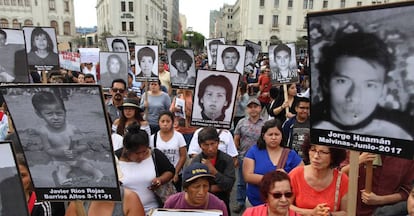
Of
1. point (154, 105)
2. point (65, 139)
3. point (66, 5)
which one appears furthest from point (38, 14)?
point (65, 139)

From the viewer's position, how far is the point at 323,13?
187 cm

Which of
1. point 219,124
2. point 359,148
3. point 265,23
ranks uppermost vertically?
point 265,23

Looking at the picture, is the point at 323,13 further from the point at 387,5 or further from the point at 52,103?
the point at 52,103

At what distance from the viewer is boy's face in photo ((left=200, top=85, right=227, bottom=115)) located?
Answer: 3996 millimetres

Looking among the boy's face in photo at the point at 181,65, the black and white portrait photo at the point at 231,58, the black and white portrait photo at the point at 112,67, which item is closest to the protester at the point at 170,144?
the boy's face in photo at the point at 181,65

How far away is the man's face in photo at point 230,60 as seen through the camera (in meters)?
7.18

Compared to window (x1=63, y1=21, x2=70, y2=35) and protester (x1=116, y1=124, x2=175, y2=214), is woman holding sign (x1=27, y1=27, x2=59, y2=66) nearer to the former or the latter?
protester (x1=116, y1=124, x2=175, y2=214)

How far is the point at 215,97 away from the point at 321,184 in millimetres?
1777

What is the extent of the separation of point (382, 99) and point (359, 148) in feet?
1.01

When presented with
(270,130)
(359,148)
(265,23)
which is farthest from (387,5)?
(265,23)

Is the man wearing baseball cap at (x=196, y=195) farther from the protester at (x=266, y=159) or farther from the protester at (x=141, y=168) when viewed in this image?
the protester at (x=266, y=159)

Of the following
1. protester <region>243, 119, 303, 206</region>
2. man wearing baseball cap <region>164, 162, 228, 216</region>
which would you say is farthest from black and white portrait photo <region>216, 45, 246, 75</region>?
man wearing baseball cap <region>164, 162, 228, 216</region>

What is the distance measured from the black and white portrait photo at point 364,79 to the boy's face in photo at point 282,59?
4464 millimetres

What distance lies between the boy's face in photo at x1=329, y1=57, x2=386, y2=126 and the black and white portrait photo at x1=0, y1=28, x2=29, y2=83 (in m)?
4.11
